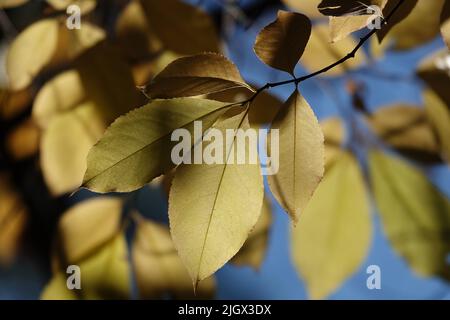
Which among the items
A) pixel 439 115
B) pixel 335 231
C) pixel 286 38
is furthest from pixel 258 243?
pixel 286 38

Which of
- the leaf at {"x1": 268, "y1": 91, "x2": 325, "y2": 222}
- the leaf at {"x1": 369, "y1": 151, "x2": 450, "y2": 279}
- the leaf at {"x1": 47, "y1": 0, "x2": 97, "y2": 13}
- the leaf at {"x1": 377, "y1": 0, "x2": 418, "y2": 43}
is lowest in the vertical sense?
the leaf at {"x1": 369, "y1": 151, "x2": 450, "y2": 279}


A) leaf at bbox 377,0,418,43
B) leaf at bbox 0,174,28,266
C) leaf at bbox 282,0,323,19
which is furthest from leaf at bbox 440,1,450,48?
leaf at bbox 0,174,28,266

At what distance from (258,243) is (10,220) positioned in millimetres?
203

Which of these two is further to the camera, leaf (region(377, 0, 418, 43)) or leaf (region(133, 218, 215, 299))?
leaf (region(133, 218, 215, 299))

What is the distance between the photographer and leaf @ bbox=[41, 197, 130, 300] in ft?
1.36

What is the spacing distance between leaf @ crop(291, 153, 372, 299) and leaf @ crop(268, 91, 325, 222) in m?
0.23

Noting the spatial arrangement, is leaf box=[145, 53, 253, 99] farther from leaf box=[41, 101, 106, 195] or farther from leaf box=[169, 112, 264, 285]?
leaf box=[41, 101, 106, 195]

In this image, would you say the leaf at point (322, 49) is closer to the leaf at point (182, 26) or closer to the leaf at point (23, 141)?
the leaf at point (182, 26)

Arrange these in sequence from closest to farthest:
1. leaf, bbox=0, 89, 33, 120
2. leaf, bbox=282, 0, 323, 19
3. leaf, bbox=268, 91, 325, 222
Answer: leaf, bbox=268, 91, 325, 222 < leaf, bbox=282, 0, 323, 19 < leaf, bbox=0, 89, 33, 120

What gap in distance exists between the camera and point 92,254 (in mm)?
417

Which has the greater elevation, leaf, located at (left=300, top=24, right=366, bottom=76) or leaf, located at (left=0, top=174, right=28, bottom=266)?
leaf, located at (left=300, top=24, right=366, bottom=76)
